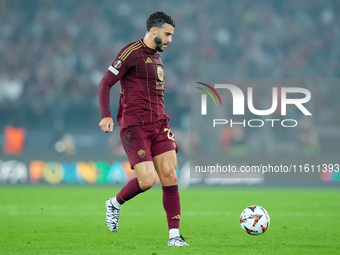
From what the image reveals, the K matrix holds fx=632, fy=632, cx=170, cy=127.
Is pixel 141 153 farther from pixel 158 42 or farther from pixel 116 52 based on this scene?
pixel 116 52

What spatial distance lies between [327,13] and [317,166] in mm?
8919

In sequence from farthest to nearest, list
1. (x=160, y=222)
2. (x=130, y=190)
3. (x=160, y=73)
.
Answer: (x=160, y=222) → (x=130, y=190) → (x=160, y=73)

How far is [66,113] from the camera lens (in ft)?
62.0

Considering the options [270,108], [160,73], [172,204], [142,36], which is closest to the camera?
[172,204]

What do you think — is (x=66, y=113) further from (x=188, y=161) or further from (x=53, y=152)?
(x=188, y=161)

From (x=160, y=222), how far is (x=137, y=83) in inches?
125

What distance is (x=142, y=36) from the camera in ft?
69.6

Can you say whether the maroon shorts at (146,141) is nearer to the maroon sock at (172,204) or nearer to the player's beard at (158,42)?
the maroon sock at (172,204)

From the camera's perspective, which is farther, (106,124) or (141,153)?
(141,153)

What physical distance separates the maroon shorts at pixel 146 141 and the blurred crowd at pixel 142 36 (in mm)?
12740

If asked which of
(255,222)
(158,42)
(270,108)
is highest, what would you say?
(270,108)

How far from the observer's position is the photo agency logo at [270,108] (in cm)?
1658

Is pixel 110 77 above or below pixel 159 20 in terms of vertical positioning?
below

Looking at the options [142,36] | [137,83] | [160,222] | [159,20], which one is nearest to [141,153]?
[137,83]
